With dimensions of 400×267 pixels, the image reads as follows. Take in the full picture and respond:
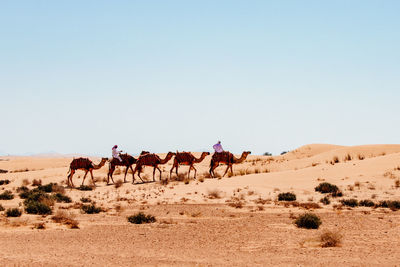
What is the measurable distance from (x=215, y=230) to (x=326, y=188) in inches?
510

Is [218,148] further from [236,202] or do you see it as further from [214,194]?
[236,202]

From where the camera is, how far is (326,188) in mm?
28250

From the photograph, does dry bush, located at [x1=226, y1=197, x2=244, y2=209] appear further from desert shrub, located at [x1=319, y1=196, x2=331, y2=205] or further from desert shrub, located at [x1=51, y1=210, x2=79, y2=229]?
desert shrub, located at [x1=51, y1=210, x2=79, y2=229]

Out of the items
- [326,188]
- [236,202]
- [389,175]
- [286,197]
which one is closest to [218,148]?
[326,188]

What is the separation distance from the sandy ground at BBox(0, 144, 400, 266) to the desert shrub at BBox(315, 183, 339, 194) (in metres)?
0.73

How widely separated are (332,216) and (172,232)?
7421mm

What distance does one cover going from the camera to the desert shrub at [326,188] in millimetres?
Result: 28062

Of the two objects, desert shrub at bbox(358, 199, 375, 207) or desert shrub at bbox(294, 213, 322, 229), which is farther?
desert shrub at bbox(358, 199, 375, 207)

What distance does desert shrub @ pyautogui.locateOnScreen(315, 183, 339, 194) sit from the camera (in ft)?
92.1

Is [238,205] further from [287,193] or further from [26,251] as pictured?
[26,251]

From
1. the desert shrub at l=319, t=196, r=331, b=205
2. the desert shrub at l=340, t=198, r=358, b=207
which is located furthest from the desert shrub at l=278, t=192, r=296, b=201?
the desert shrub at l=340, t=198, r=358, b=207

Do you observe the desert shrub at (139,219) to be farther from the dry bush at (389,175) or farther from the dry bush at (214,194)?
the dry bush at (389,175)

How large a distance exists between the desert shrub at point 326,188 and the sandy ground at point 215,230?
73 cm

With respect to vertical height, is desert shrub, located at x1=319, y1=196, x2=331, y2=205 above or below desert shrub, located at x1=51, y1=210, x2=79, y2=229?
above
